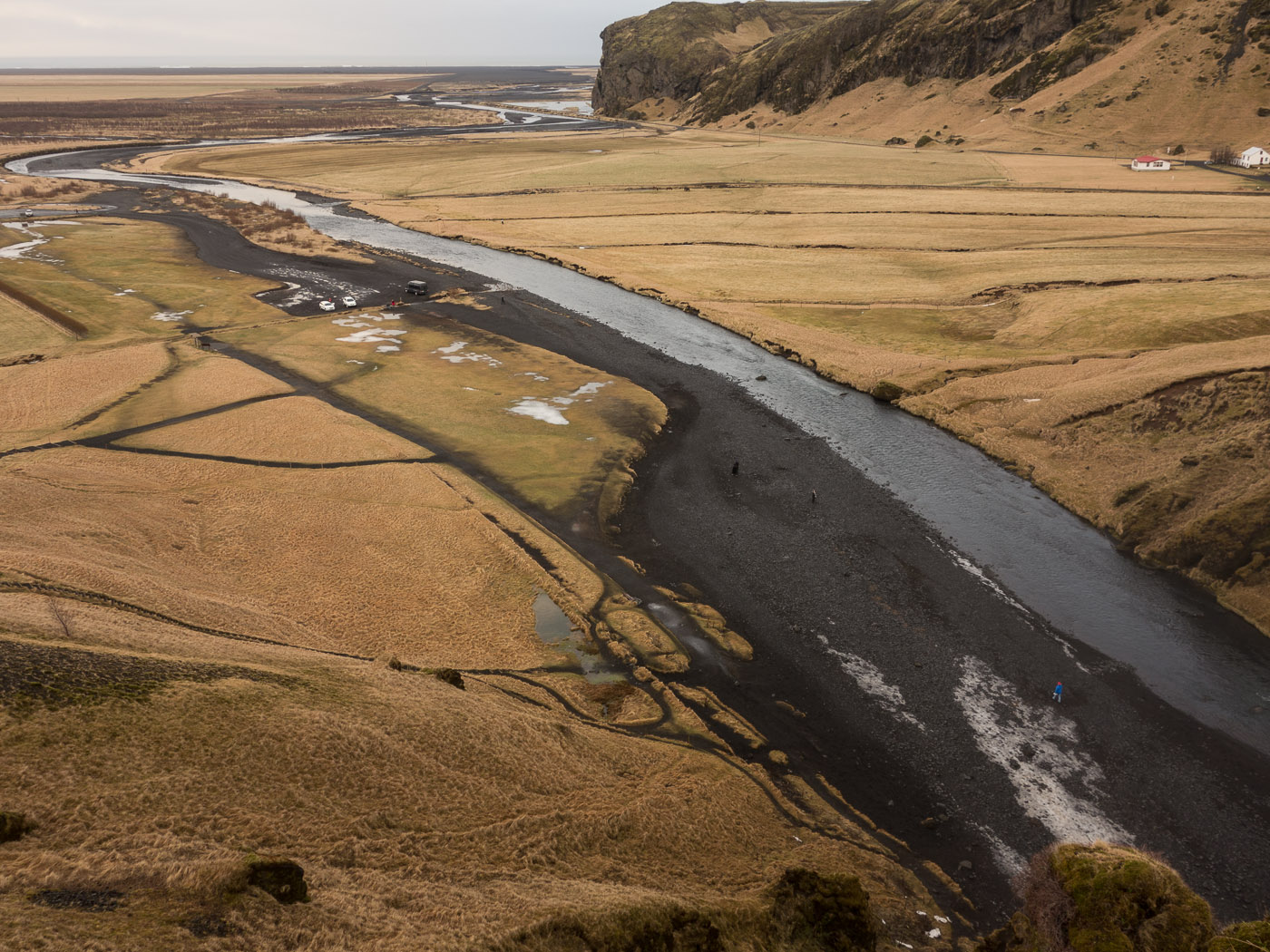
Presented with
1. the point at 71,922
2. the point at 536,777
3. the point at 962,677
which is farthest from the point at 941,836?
the point at 71,922

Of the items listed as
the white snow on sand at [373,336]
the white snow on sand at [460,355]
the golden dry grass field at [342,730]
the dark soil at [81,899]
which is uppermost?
the white snow on sand at [373,336]

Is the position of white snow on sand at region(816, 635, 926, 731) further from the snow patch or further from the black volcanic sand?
the snow patch

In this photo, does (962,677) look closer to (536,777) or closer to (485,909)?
(536,777)

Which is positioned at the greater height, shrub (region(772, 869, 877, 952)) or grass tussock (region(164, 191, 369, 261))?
grass tussock (region(164, 191, 369, 261))

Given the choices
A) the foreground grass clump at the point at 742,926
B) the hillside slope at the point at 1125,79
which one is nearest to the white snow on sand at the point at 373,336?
the foreground grass clump at the point at 742,926

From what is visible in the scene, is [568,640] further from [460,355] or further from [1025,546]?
[460,355]

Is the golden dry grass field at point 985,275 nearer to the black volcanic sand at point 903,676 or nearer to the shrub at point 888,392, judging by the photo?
the shrub at point 888,392

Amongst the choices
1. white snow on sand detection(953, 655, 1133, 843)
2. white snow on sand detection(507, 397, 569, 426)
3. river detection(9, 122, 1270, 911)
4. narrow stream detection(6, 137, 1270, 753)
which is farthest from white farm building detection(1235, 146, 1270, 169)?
white snow on sand detection(953, 655, 1133, 843)
